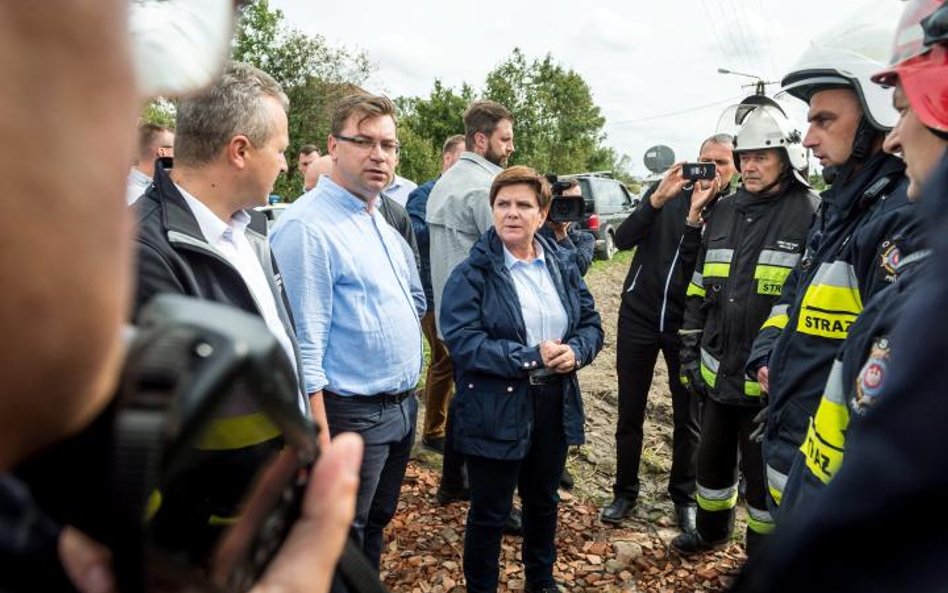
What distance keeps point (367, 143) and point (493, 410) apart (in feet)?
4.69

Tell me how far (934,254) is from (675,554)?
385cm

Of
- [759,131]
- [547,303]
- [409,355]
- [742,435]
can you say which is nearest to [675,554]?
[742,435]

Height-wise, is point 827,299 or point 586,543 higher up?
point 827,299

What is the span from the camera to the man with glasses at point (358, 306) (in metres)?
2.84

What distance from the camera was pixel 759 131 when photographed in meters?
3.79

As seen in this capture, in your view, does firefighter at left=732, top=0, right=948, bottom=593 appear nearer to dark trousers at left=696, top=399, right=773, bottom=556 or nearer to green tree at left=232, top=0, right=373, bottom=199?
dark trousers at left=696, top=399, right=773, bottom=556

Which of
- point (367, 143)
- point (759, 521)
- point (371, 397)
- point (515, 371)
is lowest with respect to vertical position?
point (759, 521)

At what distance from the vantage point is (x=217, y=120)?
91.8 inches

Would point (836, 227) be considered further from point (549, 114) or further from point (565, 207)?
point (549, 114)

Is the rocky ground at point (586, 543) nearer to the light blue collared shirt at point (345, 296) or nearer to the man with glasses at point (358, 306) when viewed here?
the man with glasses at point (358, 306)

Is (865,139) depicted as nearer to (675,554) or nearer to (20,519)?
(675,554)

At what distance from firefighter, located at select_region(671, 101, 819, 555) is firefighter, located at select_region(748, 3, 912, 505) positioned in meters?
0.60

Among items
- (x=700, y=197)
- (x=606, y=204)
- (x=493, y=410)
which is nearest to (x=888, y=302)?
(x=493, y=410)

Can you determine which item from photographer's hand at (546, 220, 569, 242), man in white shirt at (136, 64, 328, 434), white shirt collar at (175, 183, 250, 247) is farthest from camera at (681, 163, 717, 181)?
white shirt collar at (175, 183, 250, 247)
